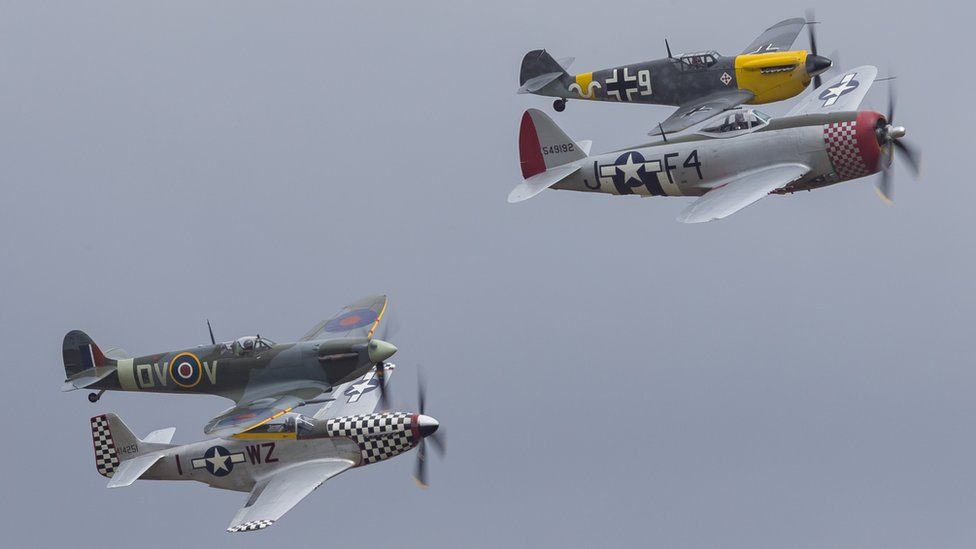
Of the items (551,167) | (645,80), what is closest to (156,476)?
(551,167)

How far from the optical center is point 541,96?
180ft

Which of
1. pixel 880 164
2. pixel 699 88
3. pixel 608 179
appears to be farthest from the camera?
pixel 699 88

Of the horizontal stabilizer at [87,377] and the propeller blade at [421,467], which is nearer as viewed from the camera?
the propeller blade at [421,467]

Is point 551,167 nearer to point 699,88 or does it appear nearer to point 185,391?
point 699,88

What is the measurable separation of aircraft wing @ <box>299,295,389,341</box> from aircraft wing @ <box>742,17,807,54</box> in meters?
10.9

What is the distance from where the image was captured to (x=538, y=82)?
54.6 metres

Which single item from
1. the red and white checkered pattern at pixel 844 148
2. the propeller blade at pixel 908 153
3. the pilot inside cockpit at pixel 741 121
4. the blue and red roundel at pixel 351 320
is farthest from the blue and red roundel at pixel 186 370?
the propeller blade at pixel 908 153

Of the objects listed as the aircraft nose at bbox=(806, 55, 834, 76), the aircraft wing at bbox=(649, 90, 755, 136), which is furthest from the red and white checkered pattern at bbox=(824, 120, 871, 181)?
the aircraft nose at bbox=(806, 55, 834, 76)

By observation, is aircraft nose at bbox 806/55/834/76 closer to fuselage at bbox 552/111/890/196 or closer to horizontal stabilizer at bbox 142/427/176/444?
fuselage at bbox 552/111/890/196

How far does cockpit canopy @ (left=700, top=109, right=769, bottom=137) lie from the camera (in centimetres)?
4641

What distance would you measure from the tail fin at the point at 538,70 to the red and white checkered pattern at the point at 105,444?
13315mm

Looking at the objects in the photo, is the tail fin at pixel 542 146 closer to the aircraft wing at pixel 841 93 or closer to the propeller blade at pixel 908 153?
the aircraft wing at pixel 841 93

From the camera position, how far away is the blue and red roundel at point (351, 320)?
4941cm

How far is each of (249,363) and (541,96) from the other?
11224 millimetres
